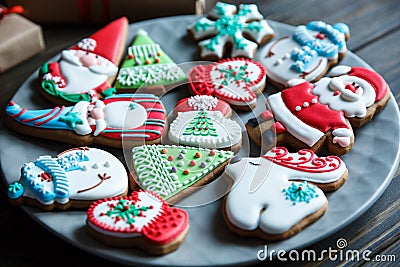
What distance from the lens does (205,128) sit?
3.95 ft

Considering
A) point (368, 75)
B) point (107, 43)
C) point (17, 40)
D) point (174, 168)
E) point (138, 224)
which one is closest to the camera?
point (138, 224)

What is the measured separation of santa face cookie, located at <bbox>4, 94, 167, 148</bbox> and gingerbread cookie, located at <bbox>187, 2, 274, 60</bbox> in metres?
0.23

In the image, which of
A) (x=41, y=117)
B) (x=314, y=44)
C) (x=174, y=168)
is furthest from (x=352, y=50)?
(x=41, y=117)

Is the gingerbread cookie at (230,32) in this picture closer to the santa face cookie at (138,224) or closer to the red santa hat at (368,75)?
the red santa hat at (368,75)

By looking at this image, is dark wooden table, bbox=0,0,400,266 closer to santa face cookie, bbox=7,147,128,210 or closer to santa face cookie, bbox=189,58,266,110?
santa face cookie, bbox=7,147,128,210

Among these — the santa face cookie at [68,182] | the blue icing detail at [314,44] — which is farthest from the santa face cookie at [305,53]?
the santa face cookie at [68,182]

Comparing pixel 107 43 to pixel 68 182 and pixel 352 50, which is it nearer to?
pixel 68 182

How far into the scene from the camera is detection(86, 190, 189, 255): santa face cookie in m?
1.00

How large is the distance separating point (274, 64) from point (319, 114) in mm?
192

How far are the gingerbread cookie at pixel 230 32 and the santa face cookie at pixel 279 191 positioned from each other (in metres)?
0.33

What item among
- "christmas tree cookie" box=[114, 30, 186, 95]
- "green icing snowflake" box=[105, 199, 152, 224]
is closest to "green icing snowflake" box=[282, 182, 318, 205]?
"green icing snowflake" box=[105, 199, 152, 224]

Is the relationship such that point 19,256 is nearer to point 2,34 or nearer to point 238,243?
point 238,243

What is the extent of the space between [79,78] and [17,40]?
27 centimetres

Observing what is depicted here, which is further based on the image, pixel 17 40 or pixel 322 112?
pixel 17 40
